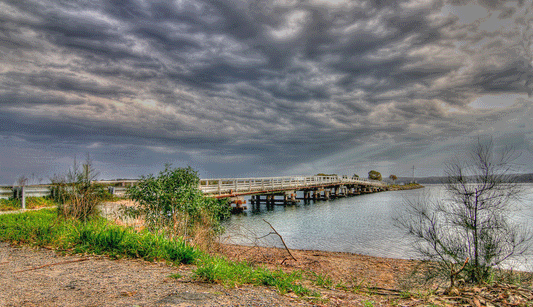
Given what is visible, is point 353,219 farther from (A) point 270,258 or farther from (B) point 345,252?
(A) point 270,258

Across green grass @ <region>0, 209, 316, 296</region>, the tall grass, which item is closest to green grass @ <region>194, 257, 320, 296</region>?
green grass @ <region>0, 209, 316, 296</region>

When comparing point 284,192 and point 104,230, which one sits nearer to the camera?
point 104,230

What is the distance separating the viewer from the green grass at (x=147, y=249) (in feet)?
17.1

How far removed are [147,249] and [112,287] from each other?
6.36 feet

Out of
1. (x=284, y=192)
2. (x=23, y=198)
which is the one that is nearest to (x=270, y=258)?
(x=23, y=198)

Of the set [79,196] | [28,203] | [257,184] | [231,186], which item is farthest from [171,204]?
[257,184]

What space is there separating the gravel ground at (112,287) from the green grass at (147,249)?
0.92 ft

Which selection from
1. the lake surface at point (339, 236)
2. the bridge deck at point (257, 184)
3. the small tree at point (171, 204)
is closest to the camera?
the small tree at point (171, 204)

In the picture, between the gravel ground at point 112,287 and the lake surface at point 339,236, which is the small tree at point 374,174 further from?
the gravel ground at point 112,287

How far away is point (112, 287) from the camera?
4676 mm

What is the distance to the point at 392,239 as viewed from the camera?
17844 mm

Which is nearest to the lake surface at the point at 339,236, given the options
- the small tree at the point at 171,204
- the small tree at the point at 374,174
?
the small tree at the point at 171,204

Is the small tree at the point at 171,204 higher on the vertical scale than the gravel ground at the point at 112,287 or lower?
higher

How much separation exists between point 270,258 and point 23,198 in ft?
50.8
